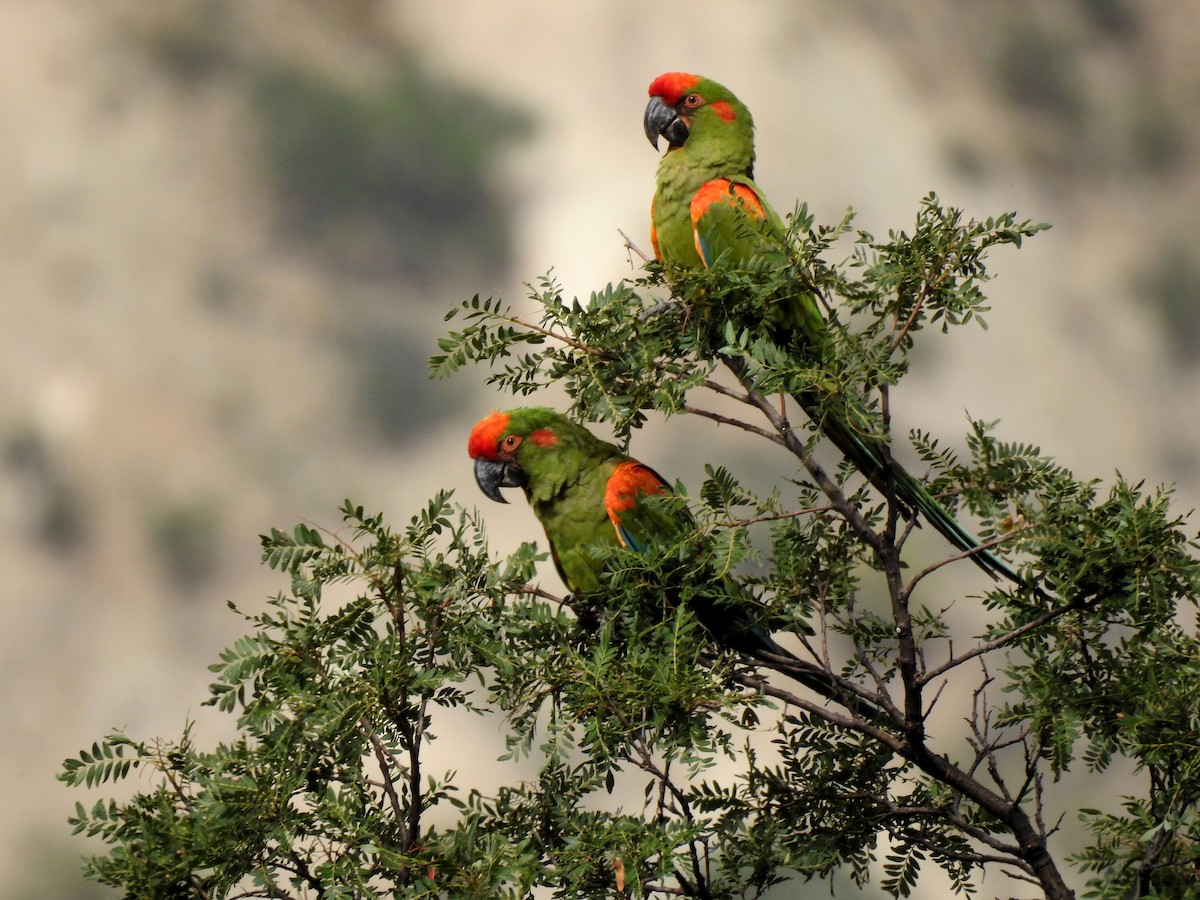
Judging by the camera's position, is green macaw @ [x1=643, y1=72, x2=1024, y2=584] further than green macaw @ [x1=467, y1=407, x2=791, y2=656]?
No

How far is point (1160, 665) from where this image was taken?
1958 millimetres

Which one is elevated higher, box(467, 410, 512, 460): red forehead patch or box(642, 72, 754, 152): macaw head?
box(642, 72, 754, 152): macaw head

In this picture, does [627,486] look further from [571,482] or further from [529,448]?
[529,448]

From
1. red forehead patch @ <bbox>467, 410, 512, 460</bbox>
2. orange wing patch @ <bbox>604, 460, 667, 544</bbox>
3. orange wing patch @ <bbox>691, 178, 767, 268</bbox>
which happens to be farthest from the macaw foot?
orange wing patch @ <bbox>691, 178, 767, 268</bbox>

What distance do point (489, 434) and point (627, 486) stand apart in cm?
34

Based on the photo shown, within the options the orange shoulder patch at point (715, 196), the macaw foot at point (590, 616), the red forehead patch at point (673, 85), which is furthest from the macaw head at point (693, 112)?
the macaw foot at point (590, 616)

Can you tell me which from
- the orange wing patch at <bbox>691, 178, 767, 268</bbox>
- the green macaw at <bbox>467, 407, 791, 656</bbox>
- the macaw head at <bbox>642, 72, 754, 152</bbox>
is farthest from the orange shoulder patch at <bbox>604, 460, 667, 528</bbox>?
the macaw head at <bbox>642, 72, 754, 152</bbox>

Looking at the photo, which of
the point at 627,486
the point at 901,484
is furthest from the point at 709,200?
the point at 901,484

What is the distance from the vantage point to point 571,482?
2.46 metres

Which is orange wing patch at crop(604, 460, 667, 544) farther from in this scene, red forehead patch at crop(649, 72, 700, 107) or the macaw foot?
red forehead patch at crop(649, 72, 700, 107)

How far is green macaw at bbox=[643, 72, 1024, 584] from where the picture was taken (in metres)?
2.16

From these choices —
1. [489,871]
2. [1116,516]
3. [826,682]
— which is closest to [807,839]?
[826,682]

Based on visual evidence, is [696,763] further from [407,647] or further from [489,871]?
[407,647]

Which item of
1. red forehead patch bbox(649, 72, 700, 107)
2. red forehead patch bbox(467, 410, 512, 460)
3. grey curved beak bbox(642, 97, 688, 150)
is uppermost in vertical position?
red forehead patch bbox(649, 72, 700, 107)
